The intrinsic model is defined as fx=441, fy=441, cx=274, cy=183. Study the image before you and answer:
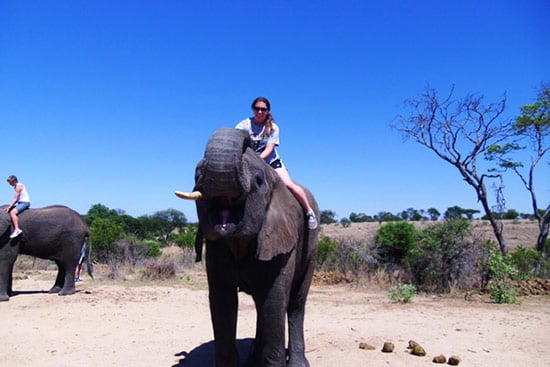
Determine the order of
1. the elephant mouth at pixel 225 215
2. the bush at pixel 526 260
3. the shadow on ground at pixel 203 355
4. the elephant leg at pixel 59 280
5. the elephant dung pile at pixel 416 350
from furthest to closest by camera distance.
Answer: the bush at pixel 526 260, the elephant leg at pixel 59 280, the shadow on ground at pixel 203 355, the elephant dung pile at pixel 416 350, the elephant mouth at pixel 225 215

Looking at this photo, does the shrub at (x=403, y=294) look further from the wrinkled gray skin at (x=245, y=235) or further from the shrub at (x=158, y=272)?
the shrub at (x=158, y=272)

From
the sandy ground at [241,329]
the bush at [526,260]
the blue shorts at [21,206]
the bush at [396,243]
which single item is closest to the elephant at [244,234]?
the sandy ground at [241,329]

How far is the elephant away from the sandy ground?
69.3 inches

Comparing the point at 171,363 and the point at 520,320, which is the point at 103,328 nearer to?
the point at 171,363

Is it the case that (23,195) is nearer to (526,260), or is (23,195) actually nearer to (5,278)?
(5,278)

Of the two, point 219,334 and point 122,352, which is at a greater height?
point 219,334

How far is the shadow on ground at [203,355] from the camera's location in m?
5.77

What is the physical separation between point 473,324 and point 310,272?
14.7 ft

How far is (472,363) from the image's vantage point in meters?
5.75

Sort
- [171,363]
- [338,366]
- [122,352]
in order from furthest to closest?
[122,352] < [171,363] < [338,366]

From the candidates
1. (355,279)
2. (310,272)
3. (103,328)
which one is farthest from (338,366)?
(355,279)

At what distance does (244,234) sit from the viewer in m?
3.63

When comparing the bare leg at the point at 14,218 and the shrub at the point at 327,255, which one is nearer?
the bare leg at the point at 14,218

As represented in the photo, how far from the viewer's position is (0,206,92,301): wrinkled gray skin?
10.7m
